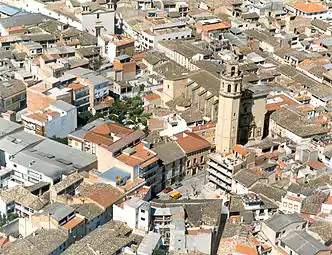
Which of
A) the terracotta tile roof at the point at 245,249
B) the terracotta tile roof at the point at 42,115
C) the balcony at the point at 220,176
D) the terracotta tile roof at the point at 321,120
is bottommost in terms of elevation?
the terracotta tile roof at the point at 245,249

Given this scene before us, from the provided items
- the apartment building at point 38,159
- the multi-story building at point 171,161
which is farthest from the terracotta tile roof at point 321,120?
the apartment building at point 38,159

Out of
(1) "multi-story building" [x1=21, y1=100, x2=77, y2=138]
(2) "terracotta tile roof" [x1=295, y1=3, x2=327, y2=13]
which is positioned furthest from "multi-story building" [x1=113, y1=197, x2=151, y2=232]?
(2) "terracotta tile roof" [x1=295, y1=3, x2=327, y2=13]

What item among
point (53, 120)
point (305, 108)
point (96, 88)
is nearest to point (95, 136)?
point (53, 120)

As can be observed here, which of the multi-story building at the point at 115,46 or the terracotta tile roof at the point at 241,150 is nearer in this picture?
the terracotta tile roof at the point at 241,150

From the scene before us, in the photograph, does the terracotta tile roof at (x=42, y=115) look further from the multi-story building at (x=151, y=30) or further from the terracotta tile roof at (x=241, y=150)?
the multi-story building at (x=151, y=30)

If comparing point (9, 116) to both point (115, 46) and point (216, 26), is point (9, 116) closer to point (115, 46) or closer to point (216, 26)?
point (115, 46)

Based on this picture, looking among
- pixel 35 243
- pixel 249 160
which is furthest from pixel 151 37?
pixel 35 243

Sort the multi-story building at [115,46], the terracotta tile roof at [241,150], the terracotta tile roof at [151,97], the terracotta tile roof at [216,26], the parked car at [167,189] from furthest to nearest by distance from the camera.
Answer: the terracotta tile roof at [216,26] → the multi-story building at [115,46] → the terracotta tile roof at [151,97] → the parked car at [167,189] → the terracotta tile roof at [241,150]
